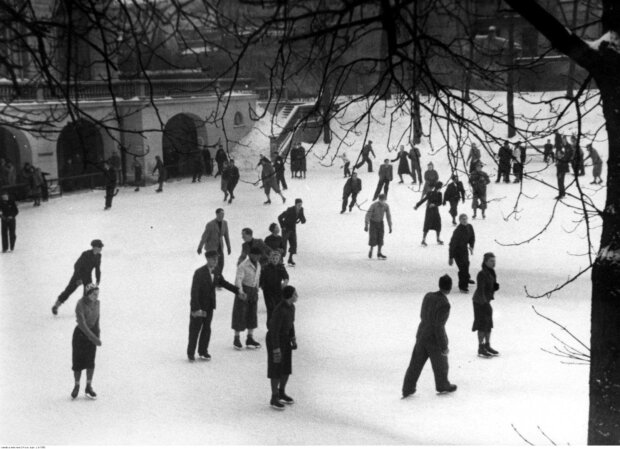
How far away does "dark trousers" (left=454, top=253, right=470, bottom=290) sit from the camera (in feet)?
50.6

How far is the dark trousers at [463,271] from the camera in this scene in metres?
15.4

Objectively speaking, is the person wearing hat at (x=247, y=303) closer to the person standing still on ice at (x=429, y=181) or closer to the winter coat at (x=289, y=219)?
the winter coat at (x=289, y=219)

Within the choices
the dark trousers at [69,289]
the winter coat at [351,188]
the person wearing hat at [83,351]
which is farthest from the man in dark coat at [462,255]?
the person wearing hat at [83,351]

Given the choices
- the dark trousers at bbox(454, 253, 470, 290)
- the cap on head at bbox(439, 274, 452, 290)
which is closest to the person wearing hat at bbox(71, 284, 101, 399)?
the cap on head at bbox(439, 274, 452, 290)

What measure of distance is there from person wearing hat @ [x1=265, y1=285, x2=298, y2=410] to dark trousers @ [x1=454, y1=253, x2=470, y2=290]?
6133 mm

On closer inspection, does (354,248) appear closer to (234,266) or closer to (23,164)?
(234,266)

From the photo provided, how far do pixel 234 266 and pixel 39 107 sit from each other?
13523 mm

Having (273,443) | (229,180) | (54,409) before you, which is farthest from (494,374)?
(229,180)

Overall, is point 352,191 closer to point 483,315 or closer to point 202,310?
point 483,315

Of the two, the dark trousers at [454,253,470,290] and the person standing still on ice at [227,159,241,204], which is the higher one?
the person standing still on ice at [227,159,241,204]

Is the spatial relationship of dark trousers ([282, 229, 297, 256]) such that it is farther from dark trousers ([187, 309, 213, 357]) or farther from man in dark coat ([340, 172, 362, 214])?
dark trousers ([187, 309, 213, 357])

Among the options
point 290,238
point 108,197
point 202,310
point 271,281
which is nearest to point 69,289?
point 202,310

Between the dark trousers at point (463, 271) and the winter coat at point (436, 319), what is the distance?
17.8 feet

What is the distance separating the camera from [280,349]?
32.3 ft
